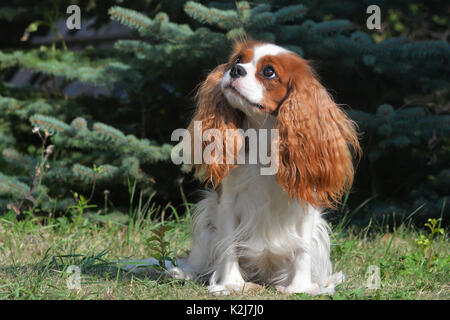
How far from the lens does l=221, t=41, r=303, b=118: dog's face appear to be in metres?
2.40

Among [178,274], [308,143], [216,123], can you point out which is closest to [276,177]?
[308,143]

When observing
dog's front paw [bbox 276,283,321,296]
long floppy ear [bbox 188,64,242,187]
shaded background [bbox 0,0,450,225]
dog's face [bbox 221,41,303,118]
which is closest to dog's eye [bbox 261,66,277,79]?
dog's face [bbox 221,41,303,118]

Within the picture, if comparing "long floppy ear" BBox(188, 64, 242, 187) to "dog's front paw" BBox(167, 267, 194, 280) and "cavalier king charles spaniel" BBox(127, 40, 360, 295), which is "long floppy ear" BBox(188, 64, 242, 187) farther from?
"dog's front paw" BBox(167, 267, 194, 280)

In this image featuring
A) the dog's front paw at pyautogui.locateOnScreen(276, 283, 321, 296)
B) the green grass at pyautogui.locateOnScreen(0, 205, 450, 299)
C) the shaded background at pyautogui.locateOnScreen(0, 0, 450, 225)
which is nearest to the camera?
the green grass at pyautogui.locateOnScreen(0, 205, 450, 299)

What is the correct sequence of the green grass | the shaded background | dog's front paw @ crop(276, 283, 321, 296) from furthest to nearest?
the shaded background → dog's front paw @ crop(276, 283, 321, 296) → the green grass

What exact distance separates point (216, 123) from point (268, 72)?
15.0 inches

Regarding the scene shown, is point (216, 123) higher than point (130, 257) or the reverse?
higher

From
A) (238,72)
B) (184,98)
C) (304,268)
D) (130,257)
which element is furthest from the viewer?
(184,98)

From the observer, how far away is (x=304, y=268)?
2.54m

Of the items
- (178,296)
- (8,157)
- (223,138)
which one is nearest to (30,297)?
(178,296)

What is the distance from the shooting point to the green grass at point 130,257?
2.36m

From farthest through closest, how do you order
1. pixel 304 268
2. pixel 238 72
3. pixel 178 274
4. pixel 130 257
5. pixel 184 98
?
pixel 184 98 → pixel 130 257 → pixel 178 274 → pixel 304 268 → pixel 238 72

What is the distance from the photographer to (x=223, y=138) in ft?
8.46

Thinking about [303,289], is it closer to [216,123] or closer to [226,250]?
[226,250]
